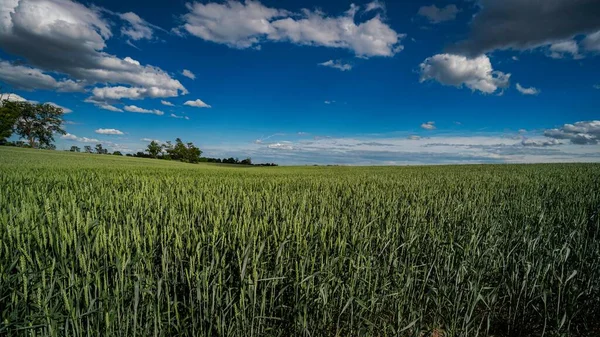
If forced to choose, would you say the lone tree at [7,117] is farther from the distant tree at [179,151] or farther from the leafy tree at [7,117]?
the distant tree at [179,151]

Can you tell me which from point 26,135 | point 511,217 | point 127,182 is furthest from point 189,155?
point 511,217

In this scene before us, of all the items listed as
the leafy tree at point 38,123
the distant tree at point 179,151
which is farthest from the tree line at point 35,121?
the distant tree at point 179,151

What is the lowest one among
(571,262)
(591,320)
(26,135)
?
(591,320)

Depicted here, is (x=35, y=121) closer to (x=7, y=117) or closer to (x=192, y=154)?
(x=7, y=117)

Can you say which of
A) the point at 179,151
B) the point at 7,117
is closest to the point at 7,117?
the point at 7,117

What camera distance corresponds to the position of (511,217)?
4.87 metres

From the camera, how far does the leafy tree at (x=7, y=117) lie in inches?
2063

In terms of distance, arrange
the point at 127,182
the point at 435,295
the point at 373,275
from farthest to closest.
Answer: the point at 127,182
the point at 373,275
the point at 435,295

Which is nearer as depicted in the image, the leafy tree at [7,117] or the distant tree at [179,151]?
the leafy tree at [7,117]

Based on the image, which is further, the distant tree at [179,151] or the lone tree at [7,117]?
the distant tree at [179,151]

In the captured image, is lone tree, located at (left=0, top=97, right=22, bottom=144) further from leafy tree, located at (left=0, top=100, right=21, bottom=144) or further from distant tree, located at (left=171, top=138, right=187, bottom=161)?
distant tree, located at (left=171, top=138, right=187, bottom=161)

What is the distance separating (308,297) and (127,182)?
28.8 feet

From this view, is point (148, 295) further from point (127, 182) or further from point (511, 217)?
point (127, 182)

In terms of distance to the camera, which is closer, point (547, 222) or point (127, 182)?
point (547, 222)
